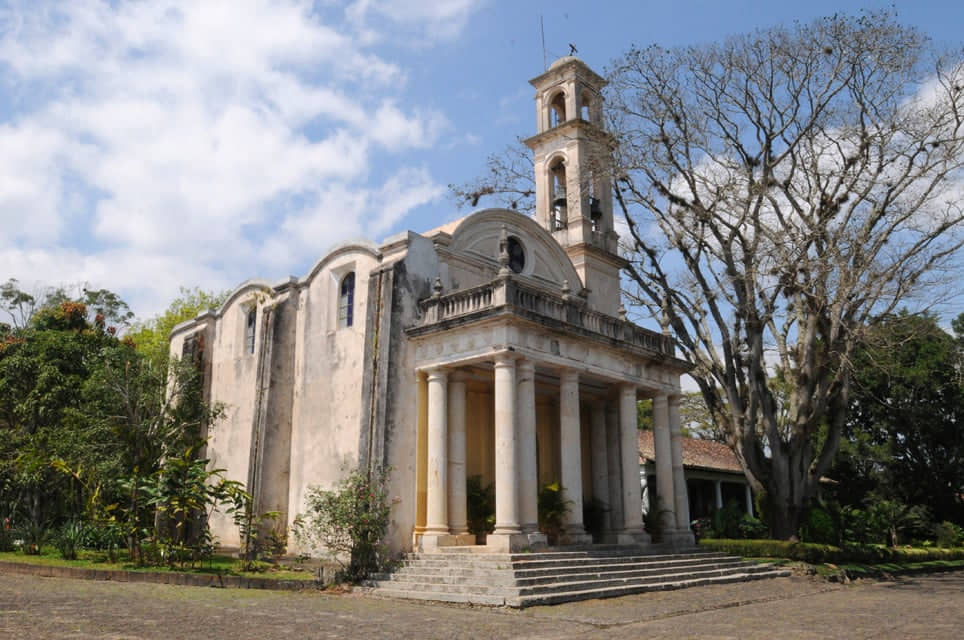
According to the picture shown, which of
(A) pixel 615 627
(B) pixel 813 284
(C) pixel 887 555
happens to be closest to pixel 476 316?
(A) pixel 615 627

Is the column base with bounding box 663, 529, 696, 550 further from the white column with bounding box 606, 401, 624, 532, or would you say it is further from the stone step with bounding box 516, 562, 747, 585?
the stone step with bounding box 516, 562, 747, 585

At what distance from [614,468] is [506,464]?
252 inches

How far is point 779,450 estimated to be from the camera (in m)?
20.5

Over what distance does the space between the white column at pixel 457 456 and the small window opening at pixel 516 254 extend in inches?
165

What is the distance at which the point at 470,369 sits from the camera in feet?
56.0

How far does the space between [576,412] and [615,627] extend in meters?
7.53

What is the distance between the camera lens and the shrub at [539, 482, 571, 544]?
16156mm

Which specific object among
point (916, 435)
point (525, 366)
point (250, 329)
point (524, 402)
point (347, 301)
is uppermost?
point (250, 329)

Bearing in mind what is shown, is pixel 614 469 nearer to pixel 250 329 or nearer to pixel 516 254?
pixel 516 254

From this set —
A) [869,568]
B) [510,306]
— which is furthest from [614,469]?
[510,306]

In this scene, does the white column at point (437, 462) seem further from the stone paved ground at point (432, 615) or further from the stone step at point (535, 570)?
the stone paved ground at point (432, 615)

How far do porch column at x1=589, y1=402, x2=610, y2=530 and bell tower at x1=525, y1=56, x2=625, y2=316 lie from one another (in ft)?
10.9

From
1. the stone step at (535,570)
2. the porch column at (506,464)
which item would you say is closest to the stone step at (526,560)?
the stone step at (535,570)

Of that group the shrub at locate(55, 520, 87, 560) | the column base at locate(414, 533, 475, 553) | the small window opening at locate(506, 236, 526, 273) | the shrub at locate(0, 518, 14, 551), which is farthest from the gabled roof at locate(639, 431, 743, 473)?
the shrub at locate(0, 518, 14, 551)
